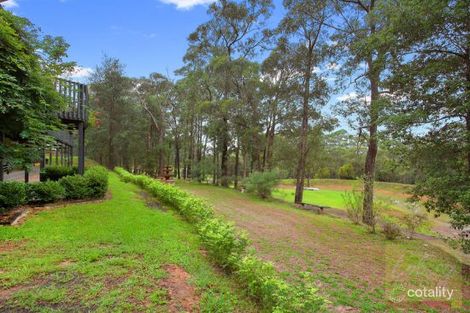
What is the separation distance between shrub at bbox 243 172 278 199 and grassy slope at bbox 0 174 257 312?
9.49m

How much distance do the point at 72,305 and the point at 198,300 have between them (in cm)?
126

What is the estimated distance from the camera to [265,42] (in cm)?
1769

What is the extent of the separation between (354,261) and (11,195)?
7.30 m

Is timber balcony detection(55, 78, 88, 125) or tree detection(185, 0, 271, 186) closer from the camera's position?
timber balcony detection(55, 78, 88, 125)

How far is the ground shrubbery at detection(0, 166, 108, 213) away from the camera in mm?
6137

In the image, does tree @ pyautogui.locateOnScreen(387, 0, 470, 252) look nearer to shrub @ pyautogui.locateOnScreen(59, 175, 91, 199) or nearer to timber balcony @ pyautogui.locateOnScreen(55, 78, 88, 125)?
shrub @ pyautogui.locateOnScreen(59, 175, 91, 199)

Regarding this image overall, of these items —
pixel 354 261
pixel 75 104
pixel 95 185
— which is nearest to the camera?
pixel 354 261

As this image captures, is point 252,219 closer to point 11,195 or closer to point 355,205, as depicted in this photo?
point 355,205

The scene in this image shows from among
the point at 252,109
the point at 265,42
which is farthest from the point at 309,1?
the point at 252,109

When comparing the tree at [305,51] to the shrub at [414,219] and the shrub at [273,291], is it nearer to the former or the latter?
the shrub at [414,219]

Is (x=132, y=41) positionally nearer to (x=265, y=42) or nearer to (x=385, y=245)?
(x=265, y=42)

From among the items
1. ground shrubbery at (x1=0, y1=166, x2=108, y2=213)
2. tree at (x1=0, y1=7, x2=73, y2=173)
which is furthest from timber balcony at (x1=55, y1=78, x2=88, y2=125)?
tree at (x1=0, y1=7, x2=73, y2=173)

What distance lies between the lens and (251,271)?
337cm

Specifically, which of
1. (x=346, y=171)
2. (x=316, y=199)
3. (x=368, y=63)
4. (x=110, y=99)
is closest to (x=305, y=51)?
(x=368, y=63)
